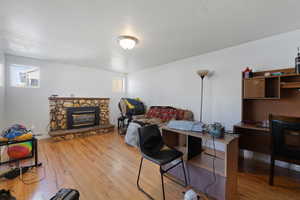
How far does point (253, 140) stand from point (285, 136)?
711mm

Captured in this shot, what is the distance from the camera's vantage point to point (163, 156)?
1617mm

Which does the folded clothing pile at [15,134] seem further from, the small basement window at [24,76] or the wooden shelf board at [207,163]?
the wooden shelf board at [207,163]

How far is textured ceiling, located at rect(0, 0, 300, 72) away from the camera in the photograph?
1588 mm

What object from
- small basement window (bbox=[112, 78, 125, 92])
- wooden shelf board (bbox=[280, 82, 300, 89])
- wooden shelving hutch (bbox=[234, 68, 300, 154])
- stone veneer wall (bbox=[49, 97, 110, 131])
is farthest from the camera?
small basement window (bbox=[112, 78, 125, 92])

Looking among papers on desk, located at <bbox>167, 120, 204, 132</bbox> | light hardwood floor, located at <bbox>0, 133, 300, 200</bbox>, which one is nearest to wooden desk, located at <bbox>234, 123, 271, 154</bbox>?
light hardwood floor, located at <bbox>0, 133, 300, 200</bbox>

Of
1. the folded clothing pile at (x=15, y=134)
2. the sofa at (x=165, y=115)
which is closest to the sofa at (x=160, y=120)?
the sofa at (x=165, y=115)

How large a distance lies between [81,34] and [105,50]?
0.81m

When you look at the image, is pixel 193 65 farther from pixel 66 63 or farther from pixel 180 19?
pixel 66 63

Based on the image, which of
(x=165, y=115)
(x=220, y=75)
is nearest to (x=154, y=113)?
(x=165, y=115)

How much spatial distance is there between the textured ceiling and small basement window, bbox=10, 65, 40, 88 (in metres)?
0.70

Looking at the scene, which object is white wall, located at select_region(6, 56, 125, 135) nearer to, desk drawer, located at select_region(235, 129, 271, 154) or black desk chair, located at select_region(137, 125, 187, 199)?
black desk chair, located at select_region(137, 125, 187, 199)

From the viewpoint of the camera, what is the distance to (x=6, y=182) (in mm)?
1855

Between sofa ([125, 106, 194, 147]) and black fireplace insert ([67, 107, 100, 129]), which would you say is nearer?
sofa ([125, 106, 194, 147])

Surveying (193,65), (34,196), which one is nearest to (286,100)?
(193,65)
